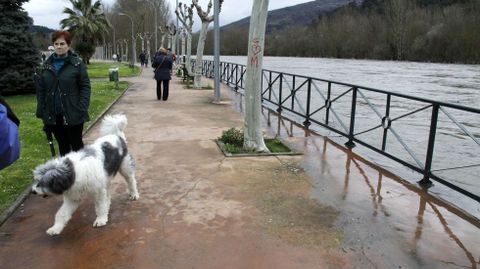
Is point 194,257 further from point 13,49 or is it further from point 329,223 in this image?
point 13,49

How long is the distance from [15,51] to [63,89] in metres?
11.2

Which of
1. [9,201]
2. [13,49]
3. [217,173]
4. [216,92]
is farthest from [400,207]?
[13,49]

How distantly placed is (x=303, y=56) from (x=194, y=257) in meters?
100

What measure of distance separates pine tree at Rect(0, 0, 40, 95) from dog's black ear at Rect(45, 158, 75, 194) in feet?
38.8

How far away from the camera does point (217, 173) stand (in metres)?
5.84

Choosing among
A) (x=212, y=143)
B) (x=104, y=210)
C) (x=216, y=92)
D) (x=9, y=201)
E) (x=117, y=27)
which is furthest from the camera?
(x=117, y=27)

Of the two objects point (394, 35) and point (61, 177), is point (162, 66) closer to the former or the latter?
point (61, 177)

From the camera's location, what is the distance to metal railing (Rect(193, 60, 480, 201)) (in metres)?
5.57

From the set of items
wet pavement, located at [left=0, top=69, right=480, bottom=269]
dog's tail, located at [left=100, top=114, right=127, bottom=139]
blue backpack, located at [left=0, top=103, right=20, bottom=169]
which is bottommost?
wet pavement, located at [left=0, top=69, right=480, bottom=269]

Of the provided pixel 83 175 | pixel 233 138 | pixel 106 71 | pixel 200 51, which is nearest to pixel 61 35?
pixel 83 175

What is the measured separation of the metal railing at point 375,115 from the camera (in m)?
5.57

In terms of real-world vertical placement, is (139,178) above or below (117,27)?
below

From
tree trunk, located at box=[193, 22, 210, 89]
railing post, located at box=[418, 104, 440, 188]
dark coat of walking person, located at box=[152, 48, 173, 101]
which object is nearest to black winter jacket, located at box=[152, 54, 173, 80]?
dark coat of walking person, located at box=[152, 48, 173, 101]

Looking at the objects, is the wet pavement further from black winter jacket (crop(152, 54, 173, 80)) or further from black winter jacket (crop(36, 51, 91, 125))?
black winter jacket (crop(152, 54, 173, 80))
